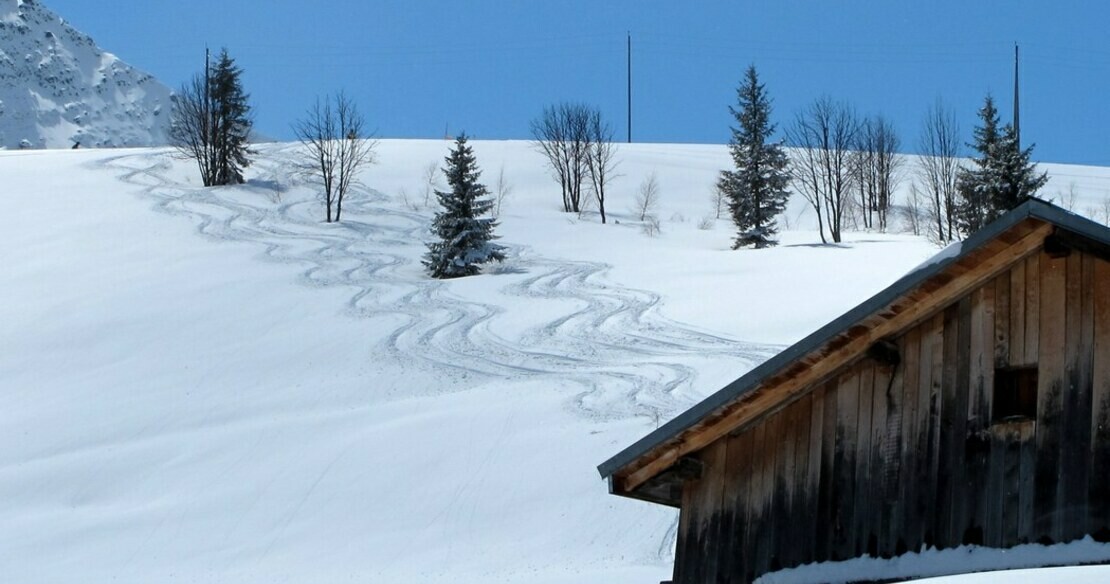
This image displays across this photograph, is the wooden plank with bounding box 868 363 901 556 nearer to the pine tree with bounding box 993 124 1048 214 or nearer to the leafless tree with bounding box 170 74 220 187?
the pine tree with bounding box 993 124 1048 214

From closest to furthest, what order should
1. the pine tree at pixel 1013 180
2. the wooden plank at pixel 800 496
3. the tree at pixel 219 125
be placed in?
the wooden plank at pixel 800 496 → the pine tree at pixel 1013 180 → the tree at pixel 219 125

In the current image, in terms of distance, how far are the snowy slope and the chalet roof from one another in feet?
25.6

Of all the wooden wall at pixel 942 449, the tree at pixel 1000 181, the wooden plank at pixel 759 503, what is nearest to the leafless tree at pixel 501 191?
the tree at pixel 1000 181

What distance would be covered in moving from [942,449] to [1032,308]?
3.01 feet

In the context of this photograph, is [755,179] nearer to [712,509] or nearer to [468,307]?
[468,307]

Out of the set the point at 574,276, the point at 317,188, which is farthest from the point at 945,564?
the point at 317,188

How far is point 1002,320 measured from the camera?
6965 millimetres

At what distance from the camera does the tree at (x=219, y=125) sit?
54.9m

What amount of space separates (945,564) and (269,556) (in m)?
13.0

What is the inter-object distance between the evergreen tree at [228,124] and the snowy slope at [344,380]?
5.45 m

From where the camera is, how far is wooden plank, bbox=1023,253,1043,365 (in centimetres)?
681

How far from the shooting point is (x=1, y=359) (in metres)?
28.3

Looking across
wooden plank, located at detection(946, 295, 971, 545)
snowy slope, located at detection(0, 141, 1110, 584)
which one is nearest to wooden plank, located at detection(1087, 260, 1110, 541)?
wooden plank, located at detection(946, 295, 971, 545)

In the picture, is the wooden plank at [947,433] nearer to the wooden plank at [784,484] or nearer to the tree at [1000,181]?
the wooden plank at [784,484]
